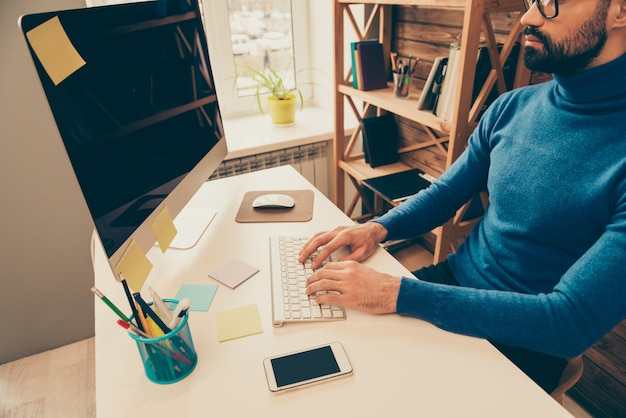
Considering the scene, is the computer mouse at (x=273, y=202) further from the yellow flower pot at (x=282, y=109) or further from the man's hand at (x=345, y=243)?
the yellow flower pot at (x=282, y=109)

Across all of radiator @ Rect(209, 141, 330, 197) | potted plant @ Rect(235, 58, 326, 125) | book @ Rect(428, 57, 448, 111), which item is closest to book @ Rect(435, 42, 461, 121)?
book @ Rect(428, 57, 448, 111)

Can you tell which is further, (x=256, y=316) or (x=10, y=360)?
(x=10, y=360)

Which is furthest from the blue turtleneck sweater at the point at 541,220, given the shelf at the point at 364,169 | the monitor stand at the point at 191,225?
the shelf at the point at 364,169

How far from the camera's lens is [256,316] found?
821mm

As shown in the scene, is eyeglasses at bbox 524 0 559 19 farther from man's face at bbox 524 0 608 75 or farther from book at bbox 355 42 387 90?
book at bbox 355 42 387 90

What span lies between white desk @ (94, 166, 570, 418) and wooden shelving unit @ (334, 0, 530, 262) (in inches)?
32.7

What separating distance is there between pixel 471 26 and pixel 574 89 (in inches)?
16.9

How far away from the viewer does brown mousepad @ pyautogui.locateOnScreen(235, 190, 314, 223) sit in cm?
118

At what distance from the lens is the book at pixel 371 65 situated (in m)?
1.82

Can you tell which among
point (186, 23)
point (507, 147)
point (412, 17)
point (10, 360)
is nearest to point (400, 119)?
point (412, 17)

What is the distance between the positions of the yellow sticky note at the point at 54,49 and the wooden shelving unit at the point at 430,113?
1047 millimetres

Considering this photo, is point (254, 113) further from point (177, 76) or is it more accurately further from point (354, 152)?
point (177, 76)

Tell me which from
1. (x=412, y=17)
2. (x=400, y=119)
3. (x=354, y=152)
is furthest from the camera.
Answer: (x=354, y=152)

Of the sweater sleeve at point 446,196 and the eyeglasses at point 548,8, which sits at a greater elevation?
the eyeglasses at point 548,8
